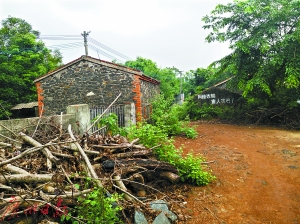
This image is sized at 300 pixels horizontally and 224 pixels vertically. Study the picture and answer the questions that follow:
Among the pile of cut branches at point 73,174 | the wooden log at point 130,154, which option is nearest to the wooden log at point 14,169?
the pile of cut branches at point 73,174

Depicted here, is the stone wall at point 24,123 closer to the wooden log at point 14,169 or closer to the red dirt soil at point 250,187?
the wooden log at point 14,169

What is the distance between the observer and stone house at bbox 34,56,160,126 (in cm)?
1008

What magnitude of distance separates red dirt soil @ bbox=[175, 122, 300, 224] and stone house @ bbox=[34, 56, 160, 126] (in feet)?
14.8

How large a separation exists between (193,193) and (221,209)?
65 centimetres

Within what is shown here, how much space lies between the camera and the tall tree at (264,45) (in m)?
9.12

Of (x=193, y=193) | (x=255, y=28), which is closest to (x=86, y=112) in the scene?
(x=193, y=193)

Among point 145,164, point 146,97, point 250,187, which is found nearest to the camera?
point 145,164

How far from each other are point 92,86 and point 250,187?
8.63 metres

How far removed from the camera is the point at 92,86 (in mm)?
10531

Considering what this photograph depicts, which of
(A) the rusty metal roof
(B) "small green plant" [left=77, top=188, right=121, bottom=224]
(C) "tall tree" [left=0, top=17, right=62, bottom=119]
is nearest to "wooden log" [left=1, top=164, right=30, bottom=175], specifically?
(B) "small green plant" [left=77, top=188, right=121, bottom=224]

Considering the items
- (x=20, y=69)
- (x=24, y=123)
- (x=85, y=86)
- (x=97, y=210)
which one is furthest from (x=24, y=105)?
(x=97, y=210)

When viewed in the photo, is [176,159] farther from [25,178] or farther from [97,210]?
[25,178]

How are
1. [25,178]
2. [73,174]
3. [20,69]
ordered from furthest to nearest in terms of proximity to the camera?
[20,69] → [73,174] → [25,178]

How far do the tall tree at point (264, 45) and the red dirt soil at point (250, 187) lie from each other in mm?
3787
